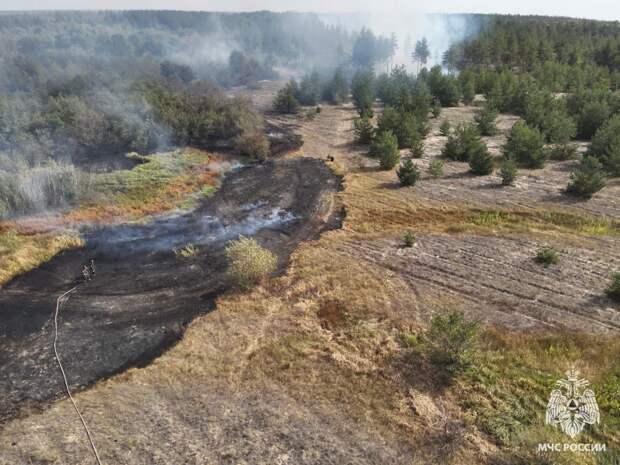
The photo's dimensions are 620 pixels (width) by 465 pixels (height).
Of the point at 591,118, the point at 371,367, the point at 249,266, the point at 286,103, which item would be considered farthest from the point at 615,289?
the point at 286,103

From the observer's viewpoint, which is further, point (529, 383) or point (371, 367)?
point (371, 367)

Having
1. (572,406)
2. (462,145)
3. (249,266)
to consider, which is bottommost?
(572,406)

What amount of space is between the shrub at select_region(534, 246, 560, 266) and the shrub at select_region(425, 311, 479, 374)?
740 cm

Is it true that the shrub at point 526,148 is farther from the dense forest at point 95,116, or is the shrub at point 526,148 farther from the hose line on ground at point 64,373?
the hose line on ground at point 64,373

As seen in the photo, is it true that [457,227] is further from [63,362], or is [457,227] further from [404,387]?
[63,362]

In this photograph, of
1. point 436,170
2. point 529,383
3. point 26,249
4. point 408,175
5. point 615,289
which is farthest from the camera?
point 436,170

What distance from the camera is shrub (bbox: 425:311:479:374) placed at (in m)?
12.0

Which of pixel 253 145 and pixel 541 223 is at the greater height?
pixel 253 145

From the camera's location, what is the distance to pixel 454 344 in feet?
39.8

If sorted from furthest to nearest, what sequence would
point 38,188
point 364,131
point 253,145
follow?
point 364,131 → point 253,145 → point 38,188

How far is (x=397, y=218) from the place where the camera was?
927 inches

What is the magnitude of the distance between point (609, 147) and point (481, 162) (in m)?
9.93

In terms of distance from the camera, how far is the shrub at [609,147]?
27516mm

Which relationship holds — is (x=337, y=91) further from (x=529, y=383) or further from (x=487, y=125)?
(x=529, y=383)
